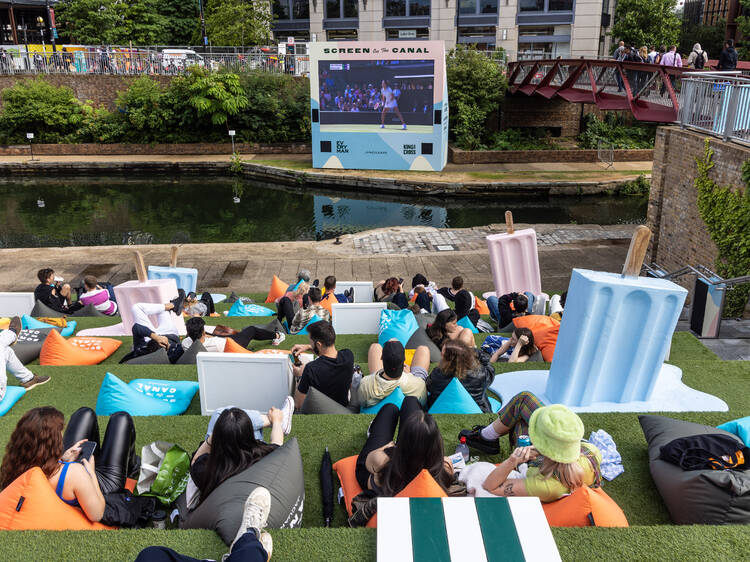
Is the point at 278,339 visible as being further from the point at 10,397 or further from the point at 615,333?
the point at 615,333

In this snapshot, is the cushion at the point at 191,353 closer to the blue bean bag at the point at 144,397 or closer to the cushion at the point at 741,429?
the blue bean bag at the point at 144,397

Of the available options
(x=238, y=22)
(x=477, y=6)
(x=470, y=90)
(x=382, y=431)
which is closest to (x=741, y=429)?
(x=382, y=431)

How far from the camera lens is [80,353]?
6504mm

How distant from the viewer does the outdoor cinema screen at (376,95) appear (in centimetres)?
2375

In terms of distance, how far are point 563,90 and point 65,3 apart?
3418cm

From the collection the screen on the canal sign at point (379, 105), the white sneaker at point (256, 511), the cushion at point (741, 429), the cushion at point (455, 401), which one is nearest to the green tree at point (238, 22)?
the screen on the canal sign at point (379, 105)

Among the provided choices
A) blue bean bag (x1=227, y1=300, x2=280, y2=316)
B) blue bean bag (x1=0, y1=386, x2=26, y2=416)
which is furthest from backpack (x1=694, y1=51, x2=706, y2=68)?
blue bean bag (x1=0, y1=386, x2=26, y2=416)

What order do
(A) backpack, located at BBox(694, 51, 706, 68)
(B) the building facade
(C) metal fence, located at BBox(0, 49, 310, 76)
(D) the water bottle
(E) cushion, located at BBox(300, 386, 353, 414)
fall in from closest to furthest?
1. (D) the water bottle
2. (E) cushion, located at BBox(300, 386, 353, 414)
3. (A) backpack, located at BBox(694, 51, 706, 68)
4. (C) metal fence, located at BBox(0, 49, 310, 76)
5. (B) the building facade

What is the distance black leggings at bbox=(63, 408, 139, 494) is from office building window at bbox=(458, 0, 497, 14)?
43.0 meters

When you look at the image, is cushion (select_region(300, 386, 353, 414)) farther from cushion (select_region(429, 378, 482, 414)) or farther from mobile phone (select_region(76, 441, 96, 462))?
mobile phone (select_region(76, 441, 96, 462))

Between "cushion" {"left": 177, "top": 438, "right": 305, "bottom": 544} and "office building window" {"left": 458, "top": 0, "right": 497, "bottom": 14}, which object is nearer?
"cushion" {"left": 177, "top": 438, "right": 305, "bottom": 544}

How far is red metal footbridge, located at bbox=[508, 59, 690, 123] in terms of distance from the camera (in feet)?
54.3

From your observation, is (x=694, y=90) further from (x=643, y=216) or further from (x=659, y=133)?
(x=643, y=216)

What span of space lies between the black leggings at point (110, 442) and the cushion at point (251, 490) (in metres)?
0.48
